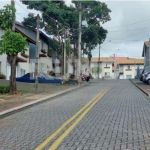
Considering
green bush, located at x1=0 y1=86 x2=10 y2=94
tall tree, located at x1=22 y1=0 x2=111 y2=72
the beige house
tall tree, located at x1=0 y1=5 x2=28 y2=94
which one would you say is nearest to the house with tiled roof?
the beige house

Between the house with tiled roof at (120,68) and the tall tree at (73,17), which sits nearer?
the tall tree at (73,17)

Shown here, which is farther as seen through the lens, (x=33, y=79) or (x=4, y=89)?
(x=33, y=79)

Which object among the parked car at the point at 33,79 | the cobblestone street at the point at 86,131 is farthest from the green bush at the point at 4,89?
the parked car at the point at 33,79

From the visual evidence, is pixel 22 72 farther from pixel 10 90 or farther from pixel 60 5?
pixel 10 90

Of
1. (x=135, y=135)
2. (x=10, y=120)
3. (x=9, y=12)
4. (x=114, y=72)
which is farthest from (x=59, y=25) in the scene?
(x=114, y=72)

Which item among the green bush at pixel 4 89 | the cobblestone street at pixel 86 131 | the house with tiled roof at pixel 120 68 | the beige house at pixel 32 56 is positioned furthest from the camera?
the house with tiled roof at pixel 120 68

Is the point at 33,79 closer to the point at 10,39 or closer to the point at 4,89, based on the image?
the point at 4,89

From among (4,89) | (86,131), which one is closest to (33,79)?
(4,89)

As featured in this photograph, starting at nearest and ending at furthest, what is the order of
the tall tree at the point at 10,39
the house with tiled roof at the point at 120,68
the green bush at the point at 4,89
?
the tall tree at the point at 10,39, the green bush at the point at 4,89, the house with tiled roof at the point at 120,68

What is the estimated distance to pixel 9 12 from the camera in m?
21.5

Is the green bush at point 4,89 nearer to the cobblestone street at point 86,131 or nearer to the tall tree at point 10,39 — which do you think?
the tall tree at point 10,39

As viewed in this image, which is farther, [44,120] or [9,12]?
[9,12]

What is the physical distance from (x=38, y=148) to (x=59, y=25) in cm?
4303

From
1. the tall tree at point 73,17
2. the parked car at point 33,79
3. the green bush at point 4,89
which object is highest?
the tall tree at point 73,17
